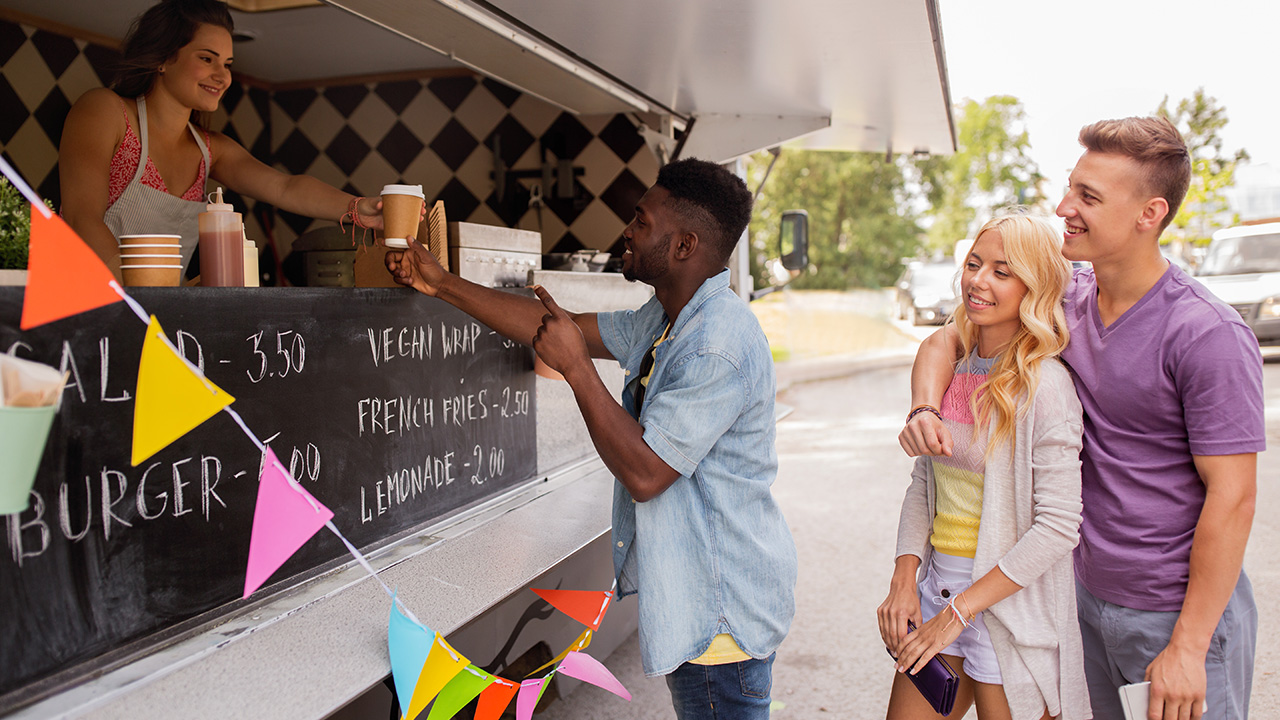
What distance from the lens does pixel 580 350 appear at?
1.89 meters

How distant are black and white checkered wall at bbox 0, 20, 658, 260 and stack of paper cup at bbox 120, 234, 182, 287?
350cm

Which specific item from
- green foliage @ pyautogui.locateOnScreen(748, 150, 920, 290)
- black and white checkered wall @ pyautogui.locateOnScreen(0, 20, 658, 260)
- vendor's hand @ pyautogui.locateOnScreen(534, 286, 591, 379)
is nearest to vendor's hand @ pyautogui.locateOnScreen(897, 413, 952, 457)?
vendor's hand @ pyautogui.locateOnScreen(534, 286, 591, 379)

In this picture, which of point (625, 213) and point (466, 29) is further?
point (625, 213)

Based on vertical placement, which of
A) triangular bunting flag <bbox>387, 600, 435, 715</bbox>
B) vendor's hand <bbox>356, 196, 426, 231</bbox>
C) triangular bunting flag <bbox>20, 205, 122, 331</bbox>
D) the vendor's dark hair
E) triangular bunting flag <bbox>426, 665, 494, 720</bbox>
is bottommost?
triangular bunting flag <bbox>426, 665, 494, 720</bbox>

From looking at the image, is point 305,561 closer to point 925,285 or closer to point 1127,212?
point 1127,212

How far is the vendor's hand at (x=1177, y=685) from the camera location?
174 cm

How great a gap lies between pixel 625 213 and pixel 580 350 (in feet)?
11.2

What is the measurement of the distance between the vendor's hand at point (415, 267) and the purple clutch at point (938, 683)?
1.63 metres

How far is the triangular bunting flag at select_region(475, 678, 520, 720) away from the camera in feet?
6.48

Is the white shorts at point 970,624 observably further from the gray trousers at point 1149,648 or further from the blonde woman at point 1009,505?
the gray trousers at point 1149,648

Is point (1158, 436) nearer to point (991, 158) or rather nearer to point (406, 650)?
point (406, 650)

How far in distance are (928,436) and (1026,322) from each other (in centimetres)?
36

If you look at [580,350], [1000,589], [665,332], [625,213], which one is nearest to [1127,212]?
[1000,589]

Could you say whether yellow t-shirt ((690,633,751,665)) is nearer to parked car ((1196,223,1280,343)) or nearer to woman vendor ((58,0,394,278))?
woman vendor ((58,0,394,278))
